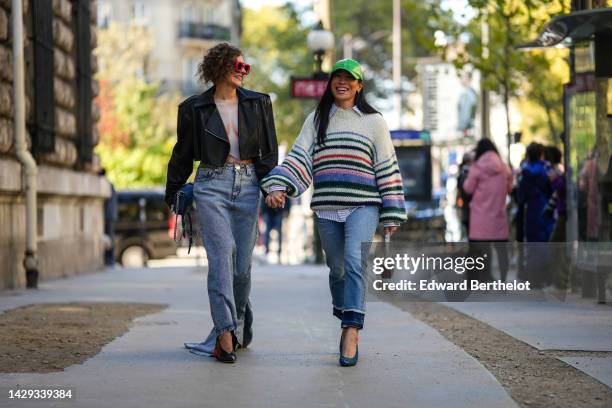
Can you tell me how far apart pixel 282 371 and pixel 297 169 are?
118 cm

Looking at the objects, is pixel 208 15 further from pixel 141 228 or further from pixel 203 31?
pixel 141 228

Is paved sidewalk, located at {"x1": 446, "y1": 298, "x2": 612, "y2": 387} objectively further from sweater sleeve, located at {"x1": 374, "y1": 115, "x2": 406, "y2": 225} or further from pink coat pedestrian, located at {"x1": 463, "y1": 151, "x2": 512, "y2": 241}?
sweater sleeve, located at {"x1": 374, "y1": 115, "x2": 406, "y2": 225}

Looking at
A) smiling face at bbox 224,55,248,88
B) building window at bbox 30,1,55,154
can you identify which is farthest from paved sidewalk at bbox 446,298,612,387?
building window at bbox 30,1,55,154

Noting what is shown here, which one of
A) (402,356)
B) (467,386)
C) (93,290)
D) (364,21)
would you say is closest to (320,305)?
(93,290)

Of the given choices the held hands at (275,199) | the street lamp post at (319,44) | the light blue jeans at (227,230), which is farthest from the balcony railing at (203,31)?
the held hands at (275,199)

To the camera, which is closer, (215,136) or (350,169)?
(350,169)

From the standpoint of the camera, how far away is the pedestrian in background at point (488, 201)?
48.8 ft

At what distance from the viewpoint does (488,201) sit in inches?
587

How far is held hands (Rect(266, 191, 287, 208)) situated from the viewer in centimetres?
811

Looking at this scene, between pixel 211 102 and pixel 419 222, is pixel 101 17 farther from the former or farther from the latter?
pixel 211 102

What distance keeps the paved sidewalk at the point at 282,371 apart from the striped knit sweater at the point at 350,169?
3.04 ft

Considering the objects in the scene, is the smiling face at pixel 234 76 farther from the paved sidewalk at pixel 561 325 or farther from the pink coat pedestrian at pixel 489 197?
the pink coat pedestrian at pixel 489 197

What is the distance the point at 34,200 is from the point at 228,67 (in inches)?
274

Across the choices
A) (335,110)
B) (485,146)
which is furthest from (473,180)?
(335,110)
